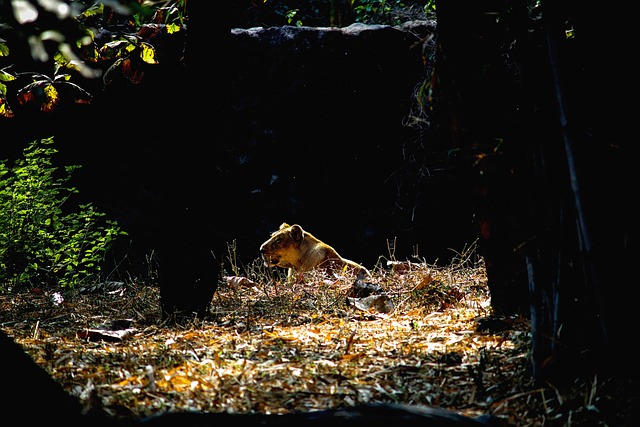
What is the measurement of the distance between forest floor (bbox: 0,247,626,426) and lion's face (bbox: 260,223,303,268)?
1691mm

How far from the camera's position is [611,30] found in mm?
2711

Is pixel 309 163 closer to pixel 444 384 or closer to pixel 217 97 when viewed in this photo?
pixel 217 97

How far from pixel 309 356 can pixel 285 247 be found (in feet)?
13.7

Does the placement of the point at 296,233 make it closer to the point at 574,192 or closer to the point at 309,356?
the point at 309,356

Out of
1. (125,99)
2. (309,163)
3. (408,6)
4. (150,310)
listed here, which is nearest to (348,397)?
(150,310)

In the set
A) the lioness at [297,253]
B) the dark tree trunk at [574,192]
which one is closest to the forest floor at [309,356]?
the dark tree trunk at [574,192]

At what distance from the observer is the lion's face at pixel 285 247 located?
7.60 m

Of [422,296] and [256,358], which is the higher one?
[256,358]

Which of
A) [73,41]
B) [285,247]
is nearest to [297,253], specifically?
[285,247]

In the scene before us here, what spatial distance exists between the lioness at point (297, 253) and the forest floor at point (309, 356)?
1.66 metres

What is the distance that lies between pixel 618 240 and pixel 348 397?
1.25 meters

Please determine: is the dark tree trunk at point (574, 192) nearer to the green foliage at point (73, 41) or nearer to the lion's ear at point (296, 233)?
the green foliage at point (73, 41)

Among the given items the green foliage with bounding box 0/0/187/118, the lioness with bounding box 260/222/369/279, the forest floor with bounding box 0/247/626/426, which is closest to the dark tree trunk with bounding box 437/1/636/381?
the forest floor with bounding box 0/247/626/426

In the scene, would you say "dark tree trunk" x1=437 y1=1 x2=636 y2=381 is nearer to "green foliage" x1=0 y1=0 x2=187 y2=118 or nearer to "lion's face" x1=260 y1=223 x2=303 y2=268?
"green foliage" x1=0 y1=0 x2=187 y2=118
